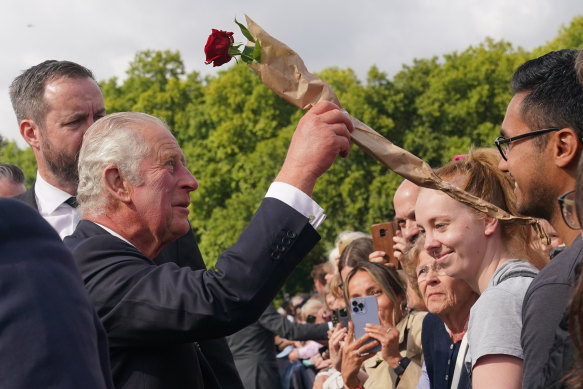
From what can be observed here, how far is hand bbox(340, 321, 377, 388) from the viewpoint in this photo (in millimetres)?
5324

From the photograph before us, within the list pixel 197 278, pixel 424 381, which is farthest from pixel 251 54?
pixel 424 381

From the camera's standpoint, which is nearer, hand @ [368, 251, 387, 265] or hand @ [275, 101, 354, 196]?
hand @ [275, 101, 354, 196]

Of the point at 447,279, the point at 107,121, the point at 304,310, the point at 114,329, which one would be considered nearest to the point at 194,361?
the point at 114,329

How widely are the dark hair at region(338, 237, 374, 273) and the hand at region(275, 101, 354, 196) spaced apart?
389cm

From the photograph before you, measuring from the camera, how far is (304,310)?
14.6 metres

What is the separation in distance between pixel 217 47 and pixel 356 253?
4.06 metres

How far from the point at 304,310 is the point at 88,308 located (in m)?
13.1

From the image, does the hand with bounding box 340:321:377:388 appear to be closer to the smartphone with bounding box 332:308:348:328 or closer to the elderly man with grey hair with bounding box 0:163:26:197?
the smartphone with bounding box 332:308:348:328

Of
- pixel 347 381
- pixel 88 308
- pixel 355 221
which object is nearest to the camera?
pixel 88 308

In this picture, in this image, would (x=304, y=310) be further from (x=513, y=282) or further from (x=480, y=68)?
(x=480, y=68)

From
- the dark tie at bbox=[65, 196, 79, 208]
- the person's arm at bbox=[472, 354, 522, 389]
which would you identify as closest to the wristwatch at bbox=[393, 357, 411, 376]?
the person's arm at bbox=[472, 354, 522, 389]

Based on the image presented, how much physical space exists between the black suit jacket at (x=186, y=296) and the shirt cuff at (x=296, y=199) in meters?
0.02

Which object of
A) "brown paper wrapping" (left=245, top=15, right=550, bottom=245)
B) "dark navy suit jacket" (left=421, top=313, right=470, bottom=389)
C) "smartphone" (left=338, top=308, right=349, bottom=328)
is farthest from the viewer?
"smartphone" (left=338, top=308, right=349, bottom=328)

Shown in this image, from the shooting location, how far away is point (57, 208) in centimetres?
445
